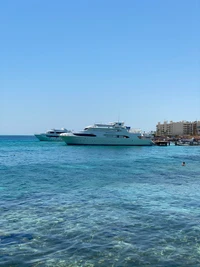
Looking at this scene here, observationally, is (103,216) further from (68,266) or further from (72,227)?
(68,266)

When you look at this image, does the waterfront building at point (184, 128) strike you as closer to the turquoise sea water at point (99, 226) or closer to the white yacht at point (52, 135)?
the white yacht at point (52, 135)

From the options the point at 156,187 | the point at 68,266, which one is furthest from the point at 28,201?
the point at 156,187

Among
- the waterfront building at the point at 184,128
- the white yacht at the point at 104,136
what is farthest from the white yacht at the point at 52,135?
the waterfront building at the point at 184,128

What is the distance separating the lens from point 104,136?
238ft

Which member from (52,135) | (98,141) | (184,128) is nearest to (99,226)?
(98,141)

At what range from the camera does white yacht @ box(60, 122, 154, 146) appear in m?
71.3

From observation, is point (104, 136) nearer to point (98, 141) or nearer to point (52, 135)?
point (98, 141)

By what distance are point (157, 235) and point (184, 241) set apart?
94 cm

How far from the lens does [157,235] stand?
9.83m

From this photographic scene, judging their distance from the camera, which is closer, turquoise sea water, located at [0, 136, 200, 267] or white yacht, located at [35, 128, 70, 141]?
turquoise sea water, located at [0, 136, 200, 267]

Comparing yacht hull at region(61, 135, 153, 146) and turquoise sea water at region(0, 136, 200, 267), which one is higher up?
yacht hull at region(61, 135, 153, 146)

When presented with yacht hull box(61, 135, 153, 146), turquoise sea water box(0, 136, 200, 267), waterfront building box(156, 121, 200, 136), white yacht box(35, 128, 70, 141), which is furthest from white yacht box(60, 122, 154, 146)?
waterfront building box(156, 121, 200, 136)

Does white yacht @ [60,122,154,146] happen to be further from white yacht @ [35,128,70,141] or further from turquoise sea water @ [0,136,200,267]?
turquoise sea water @ [0,136,200,267]

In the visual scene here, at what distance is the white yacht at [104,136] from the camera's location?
71312 millimetres
